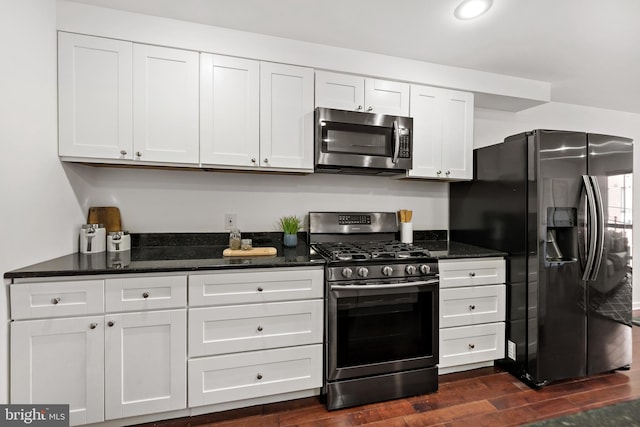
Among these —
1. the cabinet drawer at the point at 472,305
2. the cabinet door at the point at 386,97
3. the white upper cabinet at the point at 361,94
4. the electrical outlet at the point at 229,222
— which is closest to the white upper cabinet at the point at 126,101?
the electrical outlet at the point at 229,222

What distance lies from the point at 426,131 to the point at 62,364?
Answer: 2.82 metres

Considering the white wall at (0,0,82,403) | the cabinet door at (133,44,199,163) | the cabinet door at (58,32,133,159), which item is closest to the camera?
the white wall at (0,0,82,403)

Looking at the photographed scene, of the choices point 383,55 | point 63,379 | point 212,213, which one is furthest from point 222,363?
point 383,55

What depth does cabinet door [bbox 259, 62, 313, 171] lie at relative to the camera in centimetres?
215

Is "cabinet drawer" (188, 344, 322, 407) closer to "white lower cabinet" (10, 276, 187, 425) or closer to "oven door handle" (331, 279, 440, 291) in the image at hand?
"white lower cabinet" (10, 276, 187, 425)

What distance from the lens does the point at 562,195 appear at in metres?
2.12

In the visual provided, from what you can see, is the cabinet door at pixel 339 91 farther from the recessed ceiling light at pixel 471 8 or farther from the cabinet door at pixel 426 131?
the recessed ceiling light at pixel 471 8

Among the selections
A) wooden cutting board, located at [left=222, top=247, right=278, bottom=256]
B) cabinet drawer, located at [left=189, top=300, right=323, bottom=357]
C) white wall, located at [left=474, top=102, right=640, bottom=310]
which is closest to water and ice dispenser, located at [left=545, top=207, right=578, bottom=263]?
white wall, located at [left=474, top=102, right=640, bottom=310]

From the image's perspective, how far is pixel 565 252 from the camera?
2.21 m

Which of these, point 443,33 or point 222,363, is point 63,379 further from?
point 443,33

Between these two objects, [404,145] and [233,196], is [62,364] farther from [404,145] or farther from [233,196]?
[404,145]

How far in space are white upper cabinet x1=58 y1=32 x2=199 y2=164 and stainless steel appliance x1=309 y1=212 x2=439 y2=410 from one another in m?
1.33

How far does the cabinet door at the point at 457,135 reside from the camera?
8.34ft

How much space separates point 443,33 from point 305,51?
0.97 meters
